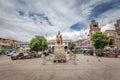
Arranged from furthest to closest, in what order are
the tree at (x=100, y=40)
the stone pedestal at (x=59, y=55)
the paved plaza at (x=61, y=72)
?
the tree at (x=100, y=40)
the stone pedestal at (x=59, y=55)
the paved plaza at (x=61, y=72)

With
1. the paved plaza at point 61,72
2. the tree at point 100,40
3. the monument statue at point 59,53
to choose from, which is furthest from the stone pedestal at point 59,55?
the tree at point 100,40

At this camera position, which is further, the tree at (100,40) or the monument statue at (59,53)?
the tree at (100,40)

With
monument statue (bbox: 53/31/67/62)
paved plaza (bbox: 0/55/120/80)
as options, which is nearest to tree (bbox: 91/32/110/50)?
monument statue (bbox: 53/31/67/62)

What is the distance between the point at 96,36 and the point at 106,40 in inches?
172

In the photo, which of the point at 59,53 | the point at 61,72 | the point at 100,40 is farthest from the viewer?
the point at 100,40

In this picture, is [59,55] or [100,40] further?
[100,40]

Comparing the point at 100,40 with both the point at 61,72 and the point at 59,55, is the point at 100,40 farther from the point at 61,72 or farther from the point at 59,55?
the point at 61,72

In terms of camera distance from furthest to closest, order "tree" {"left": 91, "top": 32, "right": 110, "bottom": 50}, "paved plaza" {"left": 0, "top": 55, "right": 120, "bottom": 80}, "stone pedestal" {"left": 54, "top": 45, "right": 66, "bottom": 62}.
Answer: "tree" {"left": 91, "top": 32, "right": 110, "bottom": 50}, "stone pedestal" {"left": 54, "top": 45, "right": 66, "bottom": 62}, "paved plaza" {"left": 0, "top": 55, "right": 120, "bottom": 80}

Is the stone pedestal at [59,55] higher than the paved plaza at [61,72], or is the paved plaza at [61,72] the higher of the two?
the stone pedestal at [59,55]

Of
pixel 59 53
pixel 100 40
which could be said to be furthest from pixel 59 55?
pixel 100 40

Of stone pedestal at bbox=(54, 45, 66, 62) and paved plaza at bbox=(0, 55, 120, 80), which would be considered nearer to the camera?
paved plaza at bbox=(0, 55, 120, 80)

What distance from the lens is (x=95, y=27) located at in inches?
2813

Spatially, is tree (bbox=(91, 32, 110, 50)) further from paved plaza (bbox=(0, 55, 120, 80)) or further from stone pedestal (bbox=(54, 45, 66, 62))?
paved plaza (bbox=(0, 55, 120, 80))

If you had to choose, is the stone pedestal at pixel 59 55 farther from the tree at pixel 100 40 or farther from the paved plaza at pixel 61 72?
the tree at pixel 100 40
